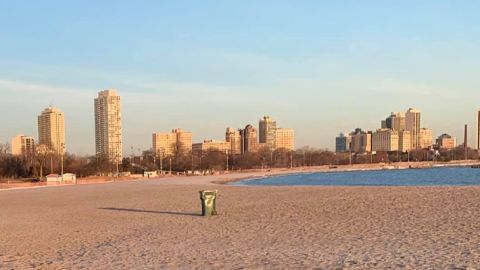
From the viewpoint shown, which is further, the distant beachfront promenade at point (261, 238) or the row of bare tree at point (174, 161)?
the row of bare tree at point (174, 161)

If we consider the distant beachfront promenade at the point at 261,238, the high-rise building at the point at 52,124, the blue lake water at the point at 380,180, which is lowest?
the blue lake water at the point at 380,180

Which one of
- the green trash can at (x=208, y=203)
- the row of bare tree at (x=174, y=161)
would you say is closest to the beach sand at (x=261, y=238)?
the green trash can at (x=208, y=203)

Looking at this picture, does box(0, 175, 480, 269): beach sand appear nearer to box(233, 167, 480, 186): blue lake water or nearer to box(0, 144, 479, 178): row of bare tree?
box(233, 167, 480, 186): blue lake water

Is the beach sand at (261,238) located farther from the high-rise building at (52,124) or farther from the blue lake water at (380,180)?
the high-rise building at (52,124)

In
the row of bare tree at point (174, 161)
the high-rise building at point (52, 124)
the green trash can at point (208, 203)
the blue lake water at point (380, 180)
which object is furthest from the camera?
the high-rise building at point (52, 124)

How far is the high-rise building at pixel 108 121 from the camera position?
6009 inches

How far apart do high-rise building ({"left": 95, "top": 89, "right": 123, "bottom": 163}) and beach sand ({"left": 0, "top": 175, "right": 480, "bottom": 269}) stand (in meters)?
134

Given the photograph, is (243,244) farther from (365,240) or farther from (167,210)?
(167,210)

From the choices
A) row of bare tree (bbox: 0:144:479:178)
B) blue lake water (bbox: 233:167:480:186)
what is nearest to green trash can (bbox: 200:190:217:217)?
blue lake water (bbox: 233:167:480:186)

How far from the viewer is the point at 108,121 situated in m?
155

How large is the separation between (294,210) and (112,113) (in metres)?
139

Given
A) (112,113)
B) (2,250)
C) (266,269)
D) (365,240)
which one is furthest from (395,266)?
(112,113)

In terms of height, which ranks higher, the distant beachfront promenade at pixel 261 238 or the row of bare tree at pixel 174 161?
the distant beachfront promenade at pixel 261 238

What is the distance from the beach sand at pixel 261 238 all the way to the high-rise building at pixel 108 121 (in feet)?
440
